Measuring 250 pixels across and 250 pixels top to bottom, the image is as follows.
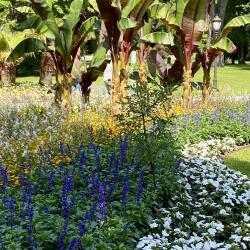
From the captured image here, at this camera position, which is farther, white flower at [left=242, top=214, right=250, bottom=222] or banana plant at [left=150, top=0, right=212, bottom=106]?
banana plant at [left=150, top=0, right=212, bottom=106]

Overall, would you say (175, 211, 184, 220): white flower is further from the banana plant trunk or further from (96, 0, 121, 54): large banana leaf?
(96, 0, 121, 54): large banana leaf

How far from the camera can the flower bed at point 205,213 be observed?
511cm

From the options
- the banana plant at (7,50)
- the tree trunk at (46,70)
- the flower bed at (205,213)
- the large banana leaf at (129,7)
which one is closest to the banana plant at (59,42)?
the large banana leaf at (129,7)

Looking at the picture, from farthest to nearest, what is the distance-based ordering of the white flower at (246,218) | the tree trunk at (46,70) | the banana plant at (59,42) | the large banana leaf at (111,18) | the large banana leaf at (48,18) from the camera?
the tree trunk at (46,70) < the banana plant at (59,42) < the large banana leaf at (48,18) < the large banana leaf at (111,18) < the white flower at (246,218)

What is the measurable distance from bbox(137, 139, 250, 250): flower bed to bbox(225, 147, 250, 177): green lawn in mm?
1484

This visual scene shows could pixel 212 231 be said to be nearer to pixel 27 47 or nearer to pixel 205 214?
pixel 205 214

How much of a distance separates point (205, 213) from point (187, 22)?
25.3 feet

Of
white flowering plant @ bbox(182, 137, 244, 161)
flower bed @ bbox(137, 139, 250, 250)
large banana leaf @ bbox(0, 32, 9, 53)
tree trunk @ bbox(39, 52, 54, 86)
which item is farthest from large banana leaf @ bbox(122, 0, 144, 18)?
tree trunk @ bbox(39, 52, 54, 86)

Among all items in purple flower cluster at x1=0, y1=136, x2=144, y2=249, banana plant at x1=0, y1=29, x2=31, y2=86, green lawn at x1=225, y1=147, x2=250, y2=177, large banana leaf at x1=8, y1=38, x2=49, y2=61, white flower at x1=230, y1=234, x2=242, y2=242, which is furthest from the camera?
banana plant at x1=0, y1=29, x2=31, y2=86

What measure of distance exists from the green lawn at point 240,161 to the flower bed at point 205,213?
4.87 feet

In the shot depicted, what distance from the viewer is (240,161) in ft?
33.1

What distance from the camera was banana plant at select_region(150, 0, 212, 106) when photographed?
1269 cm

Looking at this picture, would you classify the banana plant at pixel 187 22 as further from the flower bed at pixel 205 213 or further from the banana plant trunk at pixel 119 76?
the flower bed at pixel 205 213

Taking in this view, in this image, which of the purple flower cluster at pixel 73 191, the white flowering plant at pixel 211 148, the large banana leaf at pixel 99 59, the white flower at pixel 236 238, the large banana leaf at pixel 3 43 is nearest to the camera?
the purple flower cluster at pixel 73 191
